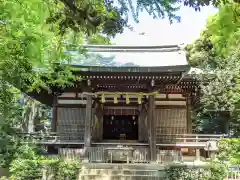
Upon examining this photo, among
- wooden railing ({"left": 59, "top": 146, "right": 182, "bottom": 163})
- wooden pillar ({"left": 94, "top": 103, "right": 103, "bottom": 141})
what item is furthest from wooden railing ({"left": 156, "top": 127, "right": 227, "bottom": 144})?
wooden pillar ({"left": 94, "top": 103, "right": 103, "bottom": 141})

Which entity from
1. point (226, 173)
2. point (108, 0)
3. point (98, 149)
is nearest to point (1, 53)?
point (108, 0)

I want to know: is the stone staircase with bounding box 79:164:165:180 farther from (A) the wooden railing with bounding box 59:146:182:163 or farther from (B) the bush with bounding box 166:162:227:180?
(A) the wooden railing with bounding box 59:146:182:163

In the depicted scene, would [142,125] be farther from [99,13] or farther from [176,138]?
[99,13]

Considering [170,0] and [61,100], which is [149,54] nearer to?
[61,100]

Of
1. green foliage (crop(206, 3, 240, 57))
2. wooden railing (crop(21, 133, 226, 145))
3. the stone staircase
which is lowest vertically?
the stone staircase

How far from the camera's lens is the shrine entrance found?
15609 millimetres

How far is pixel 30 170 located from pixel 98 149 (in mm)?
4115

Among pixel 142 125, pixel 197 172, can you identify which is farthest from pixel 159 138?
pixel 197 172

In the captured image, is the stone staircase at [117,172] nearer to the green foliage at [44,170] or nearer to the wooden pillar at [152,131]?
the green foliage at [44,170]

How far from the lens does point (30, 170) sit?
913 centimetres

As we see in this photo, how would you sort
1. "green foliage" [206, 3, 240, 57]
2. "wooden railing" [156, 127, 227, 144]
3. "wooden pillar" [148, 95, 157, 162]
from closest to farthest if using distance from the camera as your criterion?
1. "green foliage" [206, 3, 240, 57]
2. "wooden pillar" [148, 95, 157, 162]
3. "wooden railing" [156, 127, 227, 144]

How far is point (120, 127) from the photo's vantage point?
16109 mm

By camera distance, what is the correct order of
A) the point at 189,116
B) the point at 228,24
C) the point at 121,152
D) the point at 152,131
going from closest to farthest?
the point at 228,24 < the point at 121,152 < the point at 152,131 < the point at 189,116

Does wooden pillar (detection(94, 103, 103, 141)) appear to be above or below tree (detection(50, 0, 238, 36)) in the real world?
below
